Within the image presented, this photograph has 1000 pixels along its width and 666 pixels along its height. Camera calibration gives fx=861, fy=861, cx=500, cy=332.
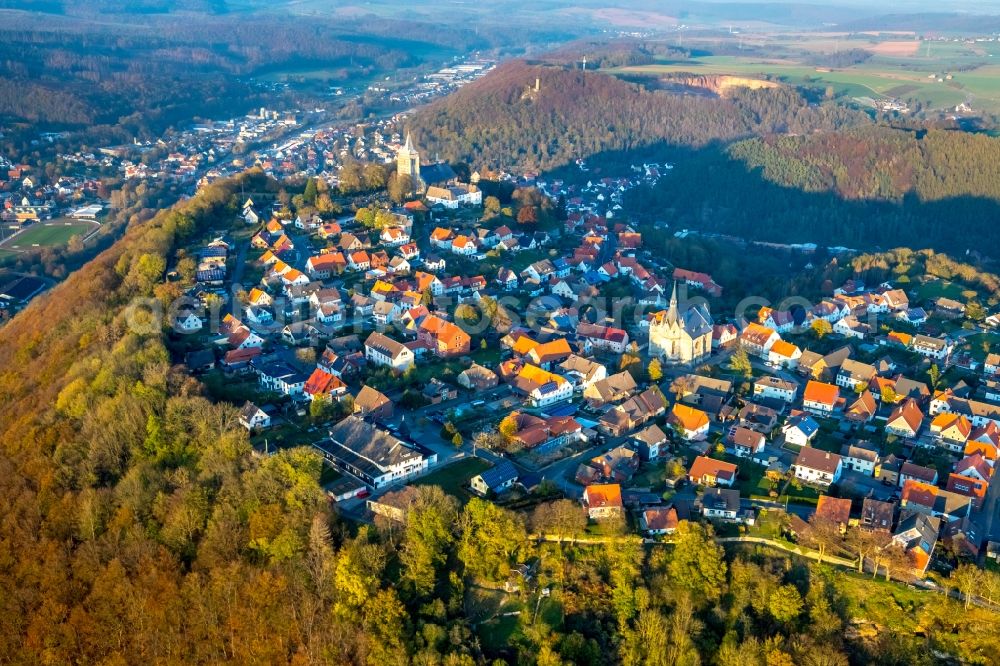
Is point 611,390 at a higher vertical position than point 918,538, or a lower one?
lower

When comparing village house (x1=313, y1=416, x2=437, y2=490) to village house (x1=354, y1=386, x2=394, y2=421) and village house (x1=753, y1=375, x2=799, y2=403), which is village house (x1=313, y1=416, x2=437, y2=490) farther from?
village house (x1=753, y1=375, x2=799, y2=403)

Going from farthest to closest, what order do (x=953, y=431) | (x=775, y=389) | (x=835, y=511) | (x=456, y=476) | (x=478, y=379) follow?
(x=775, y=389), (x=478, y=379), (x=953, y=431), (x=456, y=476), (x=835, y=511)

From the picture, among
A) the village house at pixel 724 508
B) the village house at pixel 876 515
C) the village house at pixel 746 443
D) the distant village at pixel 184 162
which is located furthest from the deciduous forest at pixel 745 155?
the village house at pixel 724 508

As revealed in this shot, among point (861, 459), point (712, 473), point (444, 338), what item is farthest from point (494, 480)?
point (861, 459)

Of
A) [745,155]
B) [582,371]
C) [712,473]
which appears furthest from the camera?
[745,155]

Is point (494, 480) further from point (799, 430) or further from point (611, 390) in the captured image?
point (799, 430)

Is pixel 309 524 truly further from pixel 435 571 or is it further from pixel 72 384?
pixel 72 384
